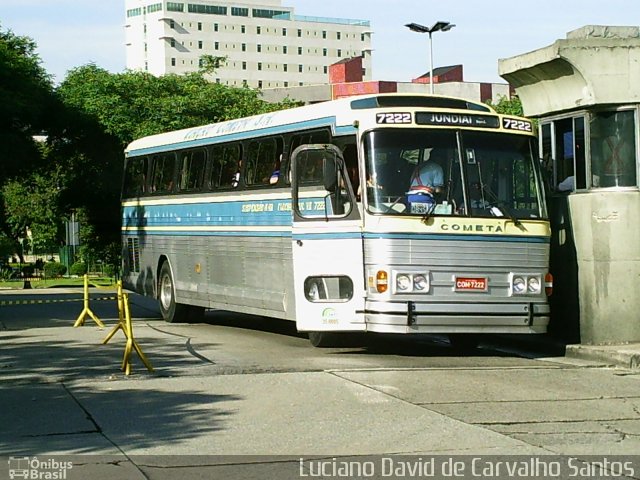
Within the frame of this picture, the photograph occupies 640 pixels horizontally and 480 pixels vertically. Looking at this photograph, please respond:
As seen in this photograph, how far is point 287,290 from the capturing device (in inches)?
641

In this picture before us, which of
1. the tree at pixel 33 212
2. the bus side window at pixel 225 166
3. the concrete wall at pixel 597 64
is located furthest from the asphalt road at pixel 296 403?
the tree at pixel 33 212

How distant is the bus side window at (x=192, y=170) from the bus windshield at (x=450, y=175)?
19.2 ft

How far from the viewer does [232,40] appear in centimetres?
19175

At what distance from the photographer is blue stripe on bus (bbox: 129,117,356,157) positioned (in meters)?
15.3

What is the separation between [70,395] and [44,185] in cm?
6178

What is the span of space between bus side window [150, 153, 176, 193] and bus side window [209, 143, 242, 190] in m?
2.16

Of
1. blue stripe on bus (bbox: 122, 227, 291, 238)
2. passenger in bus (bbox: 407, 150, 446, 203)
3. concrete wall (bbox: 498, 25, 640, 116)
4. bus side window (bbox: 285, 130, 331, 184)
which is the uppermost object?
concrete wall (bbox: 498, 25, 640, 116)

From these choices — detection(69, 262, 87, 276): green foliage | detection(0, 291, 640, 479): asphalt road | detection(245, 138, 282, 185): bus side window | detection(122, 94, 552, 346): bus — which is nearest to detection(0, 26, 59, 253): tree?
detection(245, 138, 282, 185): bus side window

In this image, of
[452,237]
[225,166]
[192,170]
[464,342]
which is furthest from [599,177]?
[192,170]

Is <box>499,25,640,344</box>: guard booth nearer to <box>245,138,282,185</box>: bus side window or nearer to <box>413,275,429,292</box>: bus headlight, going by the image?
<box>413,275,429,292</box>: bus headlight

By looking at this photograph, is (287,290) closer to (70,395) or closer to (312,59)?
(70,395)

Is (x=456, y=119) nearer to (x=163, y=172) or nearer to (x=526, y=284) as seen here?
(x=526, y=284)


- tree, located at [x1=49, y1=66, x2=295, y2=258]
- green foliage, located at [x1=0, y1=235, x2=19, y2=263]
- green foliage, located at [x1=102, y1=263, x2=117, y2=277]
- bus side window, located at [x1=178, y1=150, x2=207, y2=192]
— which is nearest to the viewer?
bus side window, located at [x1=178, y1=150, x2=207, y2=192]

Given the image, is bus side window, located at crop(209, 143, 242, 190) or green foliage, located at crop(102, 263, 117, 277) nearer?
bus side window, located at crop(209, 143, 242, 190)
